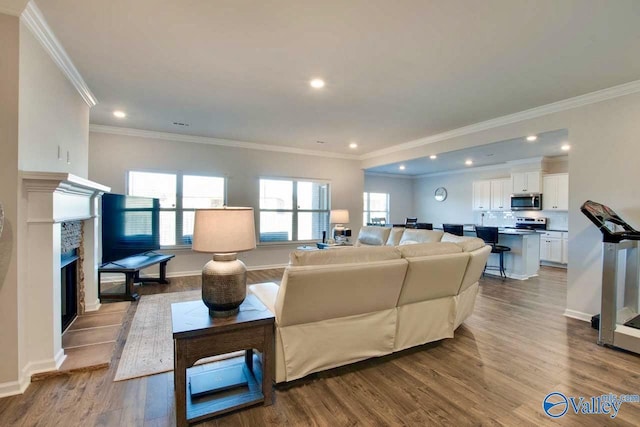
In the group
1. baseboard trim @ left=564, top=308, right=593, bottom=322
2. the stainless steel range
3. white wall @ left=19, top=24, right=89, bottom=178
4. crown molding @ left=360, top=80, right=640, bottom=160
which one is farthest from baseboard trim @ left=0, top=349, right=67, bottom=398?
the stainless steel range

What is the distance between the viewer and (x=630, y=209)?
10.6ft

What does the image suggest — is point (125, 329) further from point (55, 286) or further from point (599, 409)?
point (599, 409)

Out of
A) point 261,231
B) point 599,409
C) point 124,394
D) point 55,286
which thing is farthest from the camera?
point 261,231

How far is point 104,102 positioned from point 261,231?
11.4 ft

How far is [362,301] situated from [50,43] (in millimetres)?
3275

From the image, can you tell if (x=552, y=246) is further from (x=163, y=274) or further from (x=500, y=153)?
(x=163, y=274)

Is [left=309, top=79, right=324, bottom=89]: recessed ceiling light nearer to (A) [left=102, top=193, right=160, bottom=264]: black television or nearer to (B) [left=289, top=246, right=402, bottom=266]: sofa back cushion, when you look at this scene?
(B) [left=289, top=246, right=402, bottom=266]: sofa back cushion

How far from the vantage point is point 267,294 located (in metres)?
2.62

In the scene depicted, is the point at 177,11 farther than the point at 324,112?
No

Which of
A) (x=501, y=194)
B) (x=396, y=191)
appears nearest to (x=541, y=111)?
(x=501, y=194)

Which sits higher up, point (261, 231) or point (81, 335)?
point (261, 231)

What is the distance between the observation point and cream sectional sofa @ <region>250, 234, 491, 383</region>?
6.85ft

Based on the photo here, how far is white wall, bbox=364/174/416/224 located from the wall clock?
3.19 feet

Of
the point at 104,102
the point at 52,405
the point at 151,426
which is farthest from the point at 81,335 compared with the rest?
the point at 104,102
